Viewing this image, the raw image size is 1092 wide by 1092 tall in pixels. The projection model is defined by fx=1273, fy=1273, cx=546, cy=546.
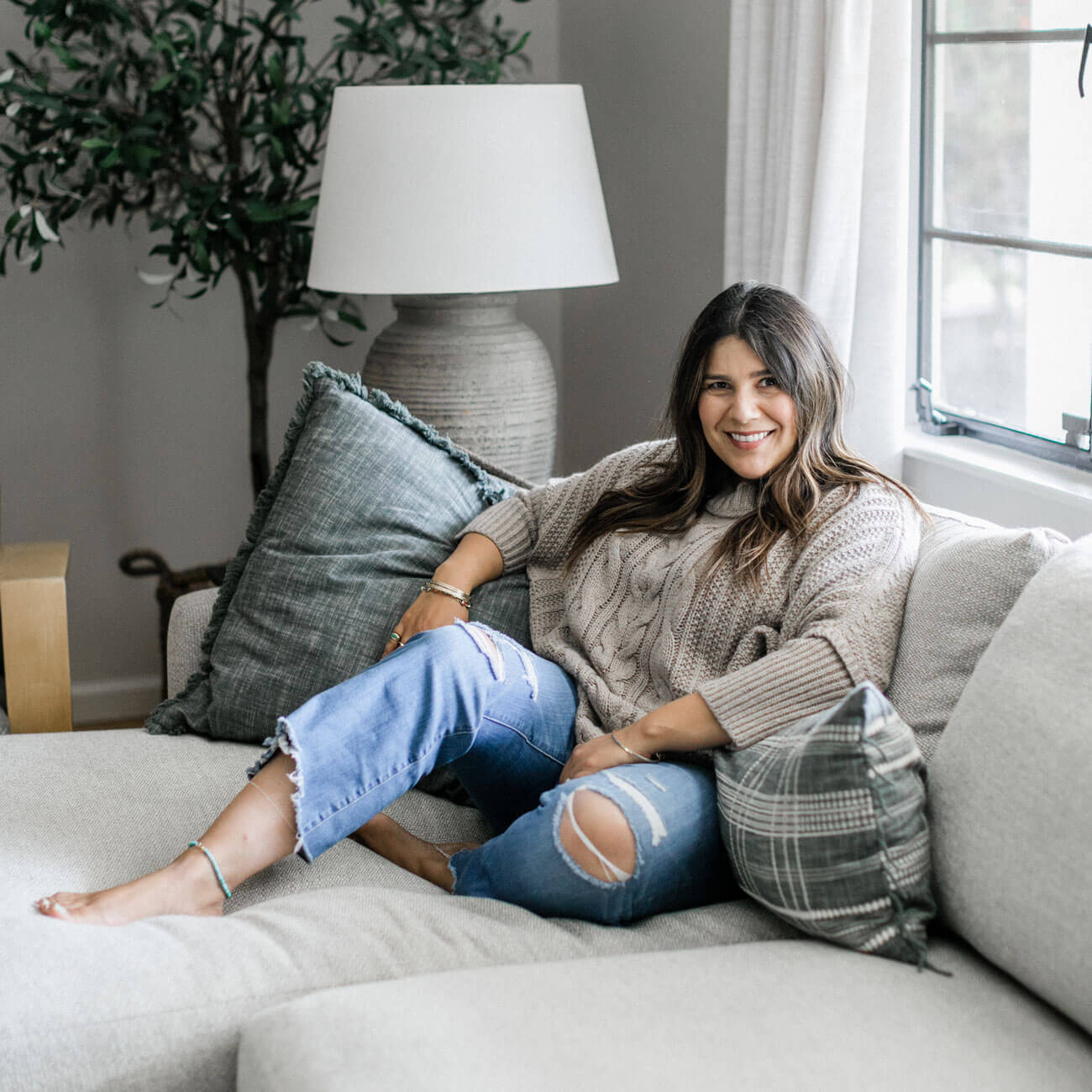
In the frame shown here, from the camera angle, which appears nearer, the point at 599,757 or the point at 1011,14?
the point at 599,757

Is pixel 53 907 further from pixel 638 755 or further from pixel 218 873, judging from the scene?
pixel 638 755

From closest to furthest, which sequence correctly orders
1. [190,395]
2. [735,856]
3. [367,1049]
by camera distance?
[367,1049] < [735,856] < [190,395]

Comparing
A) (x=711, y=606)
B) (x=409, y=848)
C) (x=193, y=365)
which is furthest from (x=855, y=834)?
(x=193, y=365)

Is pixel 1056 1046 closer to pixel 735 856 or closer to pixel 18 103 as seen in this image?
pixel 735 856

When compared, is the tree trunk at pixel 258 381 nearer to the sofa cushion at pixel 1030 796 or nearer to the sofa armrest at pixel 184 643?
the sofa armrest at pixel 184 643

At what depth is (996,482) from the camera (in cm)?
188

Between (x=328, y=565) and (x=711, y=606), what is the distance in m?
0.55

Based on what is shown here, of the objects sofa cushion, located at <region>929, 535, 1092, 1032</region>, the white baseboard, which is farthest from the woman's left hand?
the white baseboard

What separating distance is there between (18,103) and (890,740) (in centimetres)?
211

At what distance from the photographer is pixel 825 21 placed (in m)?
1.90

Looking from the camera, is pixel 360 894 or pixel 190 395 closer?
pixel 360 894

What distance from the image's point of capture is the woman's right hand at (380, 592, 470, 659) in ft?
5.56

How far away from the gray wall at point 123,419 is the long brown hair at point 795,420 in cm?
160

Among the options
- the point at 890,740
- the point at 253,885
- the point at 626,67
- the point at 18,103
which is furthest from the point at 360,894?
the point at 626,67
